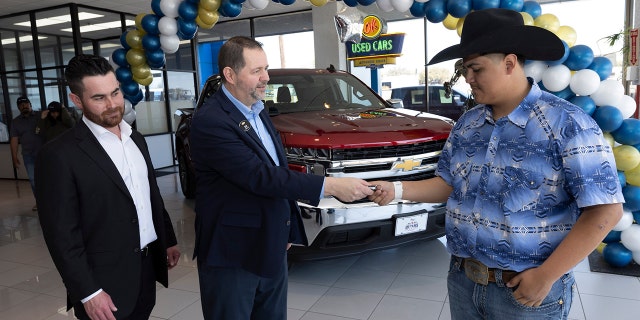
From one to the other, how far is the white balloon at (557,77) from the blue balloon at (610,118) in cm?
34

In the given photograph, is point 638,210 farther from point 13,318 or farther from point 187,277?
point 13,318

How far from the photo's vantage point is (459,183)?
1.49m

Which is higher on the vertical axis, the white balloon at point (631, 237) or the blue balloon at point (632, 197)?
the blue balloon at point (632, 197)

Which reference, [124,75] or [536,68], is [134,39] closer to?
[124,75]

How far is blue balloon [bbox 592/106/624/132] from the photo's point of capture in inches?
134

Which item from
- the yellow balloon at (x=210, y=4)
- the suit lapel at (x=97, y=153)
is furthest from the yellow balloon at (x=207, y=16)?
the suit lapel at (x=97, y=153)

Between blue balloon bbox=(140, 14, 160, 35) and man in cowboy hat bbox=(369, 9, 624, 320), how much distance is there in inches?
193

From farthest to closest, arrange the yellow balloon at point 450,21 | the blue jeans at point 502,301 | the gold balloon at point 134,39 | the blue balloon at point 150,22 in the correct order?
the gold balloon at point 134,39 → the blue balloon at point 150,22 → the yellow balloon at point 450,21 → the blue jeans at point 502,301

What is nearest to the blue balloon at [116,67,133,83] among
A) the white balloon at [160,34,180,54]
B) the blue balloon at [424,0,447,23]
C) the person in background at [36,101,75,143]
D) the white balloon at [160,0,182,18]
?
the white balloon at [160,34,180,54]

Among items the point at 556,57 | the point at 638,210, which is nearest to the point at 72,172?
the point at 556,57

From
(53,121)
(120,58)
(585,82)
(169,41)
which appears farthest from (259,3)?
(585,82)

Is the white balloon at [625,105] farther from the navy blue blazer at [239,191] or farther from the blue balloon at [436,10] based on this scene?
the navy blue blazer at [239,191]

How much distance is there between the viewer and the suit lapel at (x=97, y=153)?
1.61 meters

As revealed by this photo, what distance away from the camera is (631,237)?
3402 millimetres
